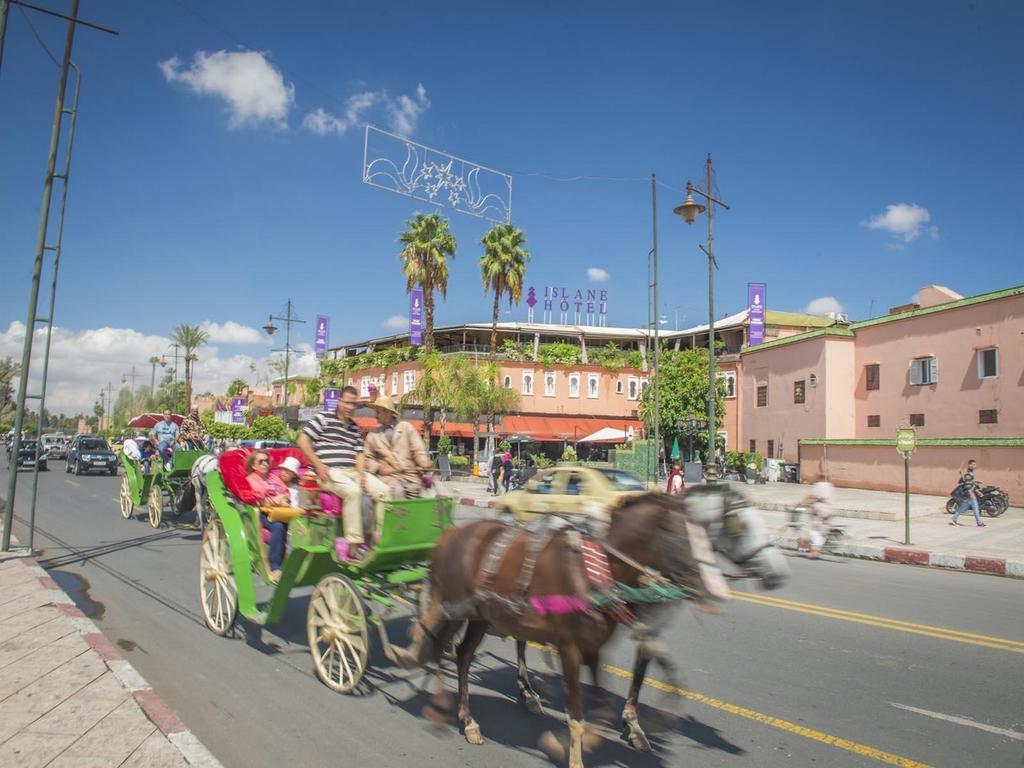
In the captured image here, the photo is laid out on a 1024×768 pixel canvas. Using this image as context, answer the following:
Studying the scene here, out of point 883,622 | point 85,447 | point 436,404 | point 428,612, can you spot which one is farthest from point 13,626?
point 436,404

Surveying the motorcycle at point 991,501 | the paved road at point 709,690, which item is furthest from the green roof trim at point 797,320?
the paved road at point 709,690

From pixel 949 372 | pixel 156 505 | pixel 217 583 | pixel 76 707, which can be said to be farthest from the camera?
pixel 949 372

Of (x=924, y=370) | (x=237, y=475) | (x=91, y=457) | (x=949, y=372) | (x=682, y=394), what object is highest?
(x=924, y=370)

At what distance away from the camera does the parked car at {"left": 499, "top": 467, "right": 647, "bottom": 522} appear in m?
13.6

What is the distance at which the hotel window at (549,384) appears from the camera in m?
54.5

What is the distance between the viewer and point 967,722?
511 cm

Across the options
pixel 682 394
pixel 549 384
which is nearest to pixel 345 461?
pixel 682 394

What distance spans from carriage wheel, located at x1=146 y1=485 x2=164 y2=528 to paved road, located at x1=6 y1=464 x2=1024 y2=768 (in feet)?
17.3

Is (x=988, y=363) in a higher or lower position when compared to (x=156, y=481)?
higher

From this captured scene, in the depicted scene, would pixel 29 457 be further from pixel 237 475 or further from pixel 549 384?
pixel 237 475

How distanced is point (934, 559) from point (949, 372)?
64.4 feet

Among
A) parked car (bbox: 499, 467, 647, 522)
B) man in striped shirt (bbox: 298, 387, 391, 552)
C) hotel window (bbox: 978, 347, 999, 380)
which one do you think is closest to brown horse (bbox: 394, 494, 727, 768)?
man in striped shirt (bbox: 298, 387, 391, 552)

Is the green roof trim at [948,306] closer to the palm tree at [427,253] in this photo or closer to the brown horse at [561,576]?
the palm tree at [427,253]

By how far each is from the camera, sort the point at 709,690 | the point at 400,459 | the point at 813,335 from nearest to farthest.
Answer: the point at 709,690, the point at 400,459, the point at 813,335
